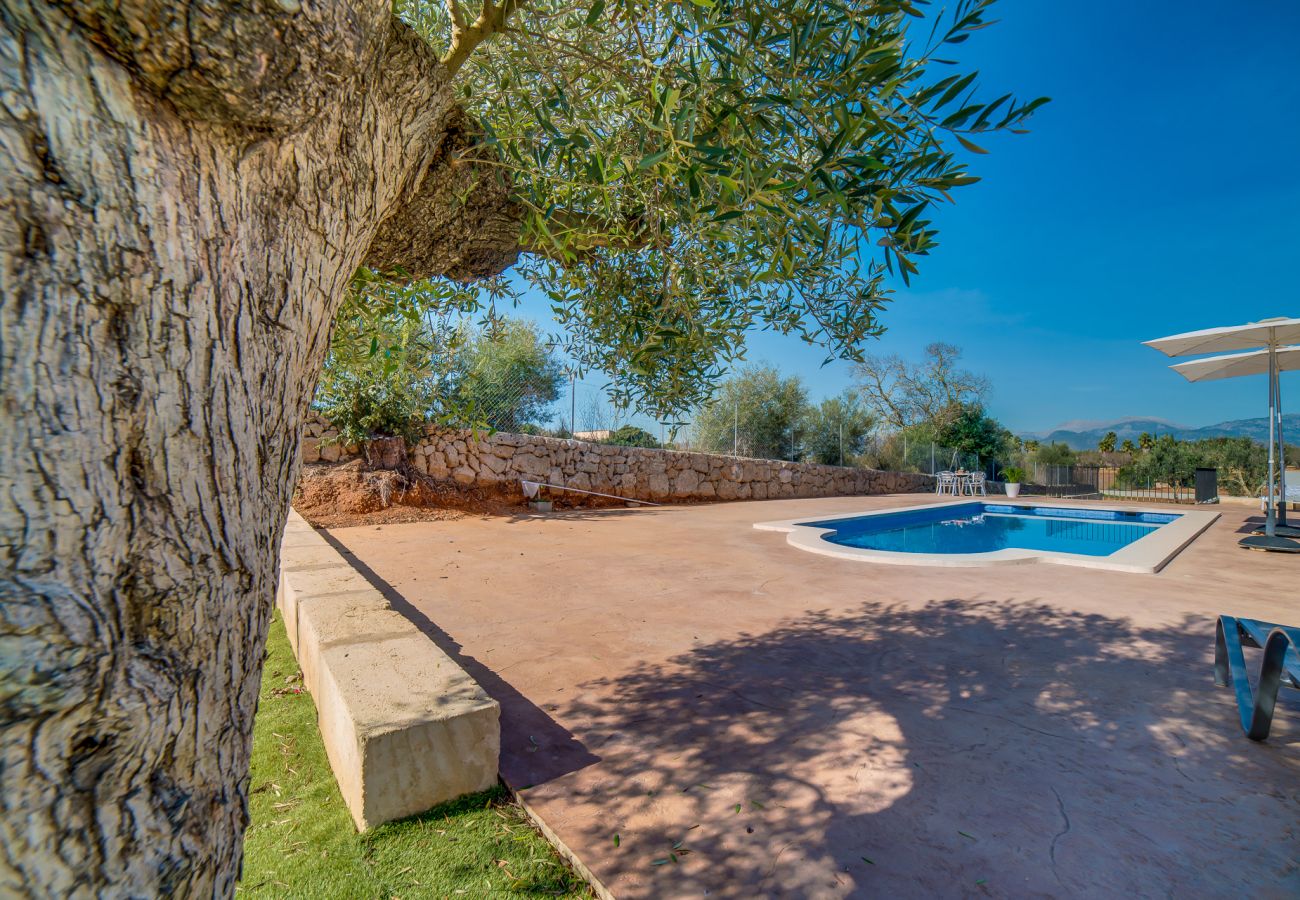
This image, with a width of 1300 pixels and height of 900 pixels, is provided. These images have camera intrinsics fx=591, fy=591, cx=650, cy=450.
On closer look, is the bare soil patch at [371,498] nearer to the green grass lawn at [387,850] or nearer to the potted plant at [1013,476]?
the green grass lawn at [387,850]

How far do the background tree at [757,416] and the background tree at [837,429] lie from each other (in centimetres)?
74

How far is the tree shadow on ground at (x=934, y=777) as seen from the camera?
70.6 inches

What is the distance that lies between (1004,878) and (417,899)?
1724 millimetres

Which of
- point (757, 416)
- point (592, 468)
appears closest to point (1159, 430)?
point (757, 416)

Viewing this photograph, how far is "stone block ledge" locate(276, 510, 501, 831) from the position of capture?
198cm

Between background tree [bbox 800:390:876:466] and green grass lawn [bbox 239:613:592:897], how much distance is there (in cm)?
1768

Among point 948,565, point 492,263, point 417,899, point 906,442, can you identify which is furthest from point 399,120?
point 906,442

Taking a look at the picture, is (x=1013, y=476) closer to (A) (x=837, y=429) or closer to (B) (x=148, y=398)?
(A) (x=837, y=429)

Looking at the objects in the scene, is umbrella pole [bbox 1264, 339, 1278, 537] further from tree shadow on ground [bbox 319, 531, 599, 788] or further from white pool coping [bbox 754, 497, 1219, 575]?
tree shadow on ground [bbox 319, 531, 599, 788]

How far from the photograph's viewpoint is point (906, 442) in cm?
2203

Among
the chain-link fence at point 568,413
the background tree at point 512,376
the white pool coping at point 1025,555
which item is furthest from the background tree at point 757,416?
the white pool coping at point 1025,555

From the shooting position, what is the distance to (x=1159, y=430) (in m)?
57.4

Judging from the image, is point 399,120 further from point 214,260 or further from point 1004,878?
point 1004,878

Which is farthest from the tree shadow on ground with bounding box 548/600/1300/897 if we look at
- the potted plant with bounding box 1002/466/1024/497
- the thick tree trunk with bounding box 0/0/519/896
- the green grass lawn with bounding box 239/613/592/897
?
the potted plant with bounding box 1002/466/1024/497
